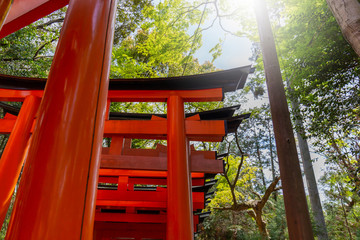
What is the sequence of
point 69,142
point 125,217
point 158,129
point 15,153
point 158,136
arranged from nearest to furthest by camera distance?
point 69,142 → point 15,153 → point 158,129 → point 158,136 → point 125,217

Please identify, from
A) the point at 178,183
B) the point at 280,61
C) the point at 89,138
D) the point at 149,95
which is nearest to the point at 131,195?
the point at 178,183

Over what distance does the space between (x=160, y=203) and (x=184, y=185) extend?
2.37m

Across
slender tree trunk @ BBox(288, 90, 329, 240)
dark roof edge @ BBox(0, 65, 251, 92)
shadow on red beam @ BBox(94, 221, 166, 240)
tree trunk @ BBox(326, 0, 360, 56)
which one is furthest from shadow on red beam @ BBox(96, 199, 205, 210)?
slender tree trunk @ BBox(288, 90, 329, 240)

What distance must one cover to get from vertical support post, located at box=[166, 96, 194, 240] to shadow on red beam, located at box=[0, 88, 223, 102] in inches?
16.0

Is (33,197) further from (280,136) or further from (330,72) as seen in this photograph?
(330,72)

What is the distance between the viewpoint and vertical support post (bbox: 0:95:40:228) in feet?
11.8

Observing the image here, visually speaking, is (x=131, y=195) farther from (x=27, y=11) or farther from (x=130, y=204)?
(x=27, y=11)

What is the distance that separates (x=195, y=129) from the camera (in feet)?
13.7

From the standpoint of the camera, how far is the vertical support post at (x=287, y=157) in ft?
6.64

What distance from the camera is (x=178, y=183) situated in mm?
3461

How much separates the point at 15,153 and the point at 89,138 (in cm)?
372

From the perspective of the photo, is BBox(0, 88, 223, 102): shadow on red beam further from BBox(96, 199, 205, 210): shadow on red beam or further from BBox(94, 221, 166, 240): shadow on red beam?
BBox(94, 221, 166, 240): shadow on red beam

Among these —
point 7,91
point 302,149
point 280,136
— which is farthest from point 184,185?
point 302,149

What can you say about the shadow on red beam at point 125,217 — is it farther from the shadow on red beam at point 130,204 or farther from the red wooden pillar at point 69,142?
the red wooden pillar at point 69,142
